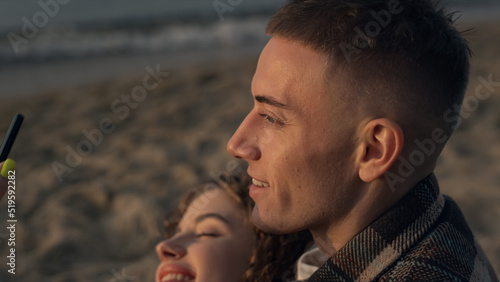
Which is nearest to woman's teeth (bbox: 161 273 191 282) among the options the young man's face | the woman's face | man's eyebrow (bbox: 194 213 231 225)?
the woman's face

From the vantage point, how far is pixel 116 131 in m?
5.07

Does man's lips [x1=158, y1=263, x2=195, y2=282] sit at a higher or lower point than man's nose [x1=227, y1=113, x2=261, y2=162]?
lower

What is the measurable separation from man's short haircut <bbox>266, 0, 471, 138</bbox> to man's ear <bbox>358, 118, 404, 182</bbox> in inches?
1.6

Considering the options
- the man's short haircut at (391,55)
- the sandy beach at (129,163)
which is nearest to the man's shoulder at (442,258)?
the man's short haircut at (391,55)

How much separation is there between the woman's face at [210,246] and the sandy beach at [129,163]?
897 millimetres

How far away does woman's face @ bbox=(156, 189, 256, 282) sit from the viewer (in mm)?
2215

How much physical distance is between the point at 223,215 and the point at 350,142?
2.97 ft

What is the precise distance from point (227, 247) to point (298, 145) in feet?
2.63

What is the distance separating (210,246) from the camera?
2248 millimetres

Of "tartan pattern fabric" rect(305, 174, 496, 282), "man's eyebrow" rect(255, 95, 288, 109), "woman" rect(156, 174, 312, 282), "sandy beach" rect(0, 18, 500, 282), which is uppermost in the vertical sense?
"man's eyebrow" rect(255, 95, 288, 109)

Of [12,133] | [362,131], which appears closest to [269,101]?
[362,131]

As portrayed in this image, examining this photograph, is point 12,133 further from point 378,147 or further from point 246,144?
point 378,147

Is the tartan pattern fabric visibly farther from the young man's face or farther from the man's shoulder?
the young man's face

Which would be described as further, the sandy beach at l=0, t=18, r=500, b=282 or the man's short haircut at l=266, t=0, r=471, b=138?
the sandy beach at l=0, t=18, r=500, b=282
